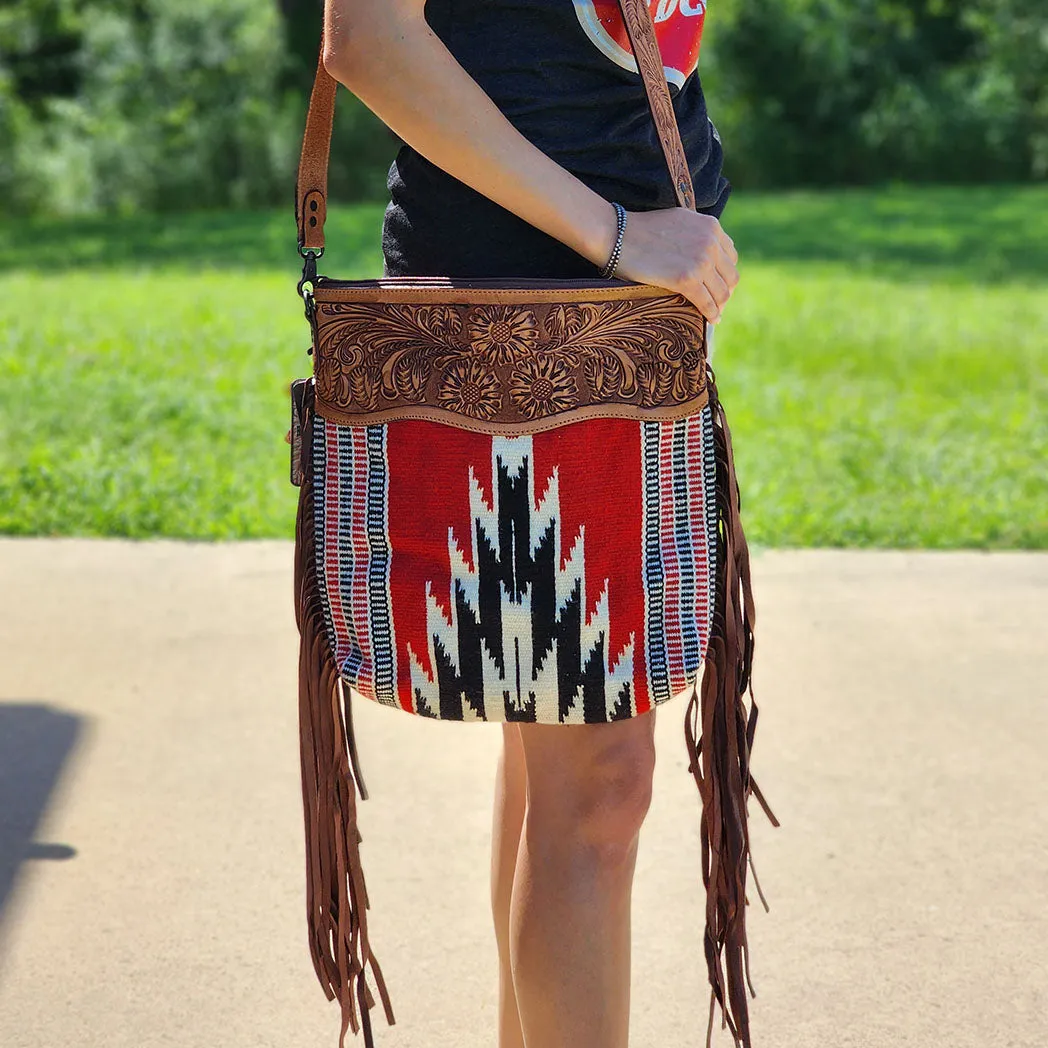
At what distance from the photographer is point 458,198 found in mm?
1591

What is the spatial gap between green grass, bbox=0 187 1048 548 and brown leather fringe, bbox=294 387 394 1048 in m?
3.14

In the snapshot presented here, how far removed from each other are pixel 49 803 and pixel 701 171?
6.45 feet

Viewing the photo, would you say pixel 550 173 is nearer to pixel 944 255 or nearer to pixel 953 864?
pixel 953 864

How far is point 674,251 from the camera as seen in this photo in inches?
61.6

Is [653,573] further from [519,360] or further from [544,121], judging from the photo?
[544,121]

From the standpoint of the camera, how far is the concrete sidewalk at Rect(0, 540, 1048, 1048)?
233 centimetres

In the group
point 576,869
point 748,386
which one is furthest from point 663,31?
point 748,386

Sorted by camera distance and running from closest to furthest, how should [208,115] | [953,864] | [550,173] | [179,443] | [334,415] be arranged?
[550,173] < [334,415] < [953,864] < [179,443] < [208,115]

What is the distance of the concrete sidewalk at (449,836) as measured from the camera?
233 centimetres

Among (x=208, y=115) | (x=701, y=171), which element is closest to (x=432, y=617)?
(x=701, y=171)

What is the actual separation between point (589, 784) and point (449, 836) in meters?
1.29

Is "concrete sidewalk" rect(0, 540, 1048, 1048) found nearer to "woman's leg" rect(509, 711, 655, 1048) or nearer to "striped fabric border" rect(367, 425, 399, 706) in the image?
"woman's leg" rect(509, 711, 655, 1048)

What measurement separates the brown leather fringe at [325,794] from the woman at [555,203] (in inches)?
8.2

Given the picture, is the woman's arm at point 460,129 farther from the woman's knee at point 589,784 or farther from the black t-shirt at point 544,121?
the woman's knee at point 589,784
